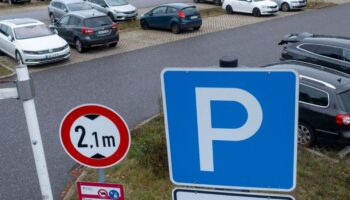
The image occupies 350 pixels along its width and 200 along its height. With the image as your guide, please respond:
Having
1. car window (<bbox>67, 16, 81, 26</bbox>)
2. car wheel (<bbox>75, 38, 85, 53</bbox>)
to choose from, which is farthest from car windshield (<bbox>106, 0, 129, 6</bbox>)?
car wheel (<bbox>75, 38, 85, 53</bbox>)

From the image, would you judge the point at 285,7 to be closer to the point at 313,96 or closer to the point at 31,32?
the point at 31,32

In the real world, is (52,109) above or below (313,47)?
below

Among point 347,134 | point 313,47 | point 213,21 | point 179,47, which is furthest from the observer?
point 213,21

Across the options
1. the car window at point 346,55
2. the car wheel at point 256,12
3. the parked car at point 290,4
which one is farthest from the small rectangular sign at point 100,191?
the parked car at point 290,4

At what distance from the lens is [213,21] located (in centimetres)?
2583

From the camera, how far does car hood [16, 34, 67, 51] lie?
1608 cm

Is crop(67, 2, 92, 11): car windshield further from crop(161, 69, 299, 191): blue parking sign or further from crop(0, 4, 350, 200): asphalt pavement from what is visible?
crop(161, 69, 299, 191): blue parking sign

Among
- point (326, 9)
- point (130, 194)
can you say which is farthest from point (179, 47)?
point (326, 9)

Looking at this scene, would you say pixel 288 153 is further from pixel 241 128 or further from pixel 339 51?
pixel 339 51

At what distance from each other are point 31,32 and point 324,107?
12065 mm

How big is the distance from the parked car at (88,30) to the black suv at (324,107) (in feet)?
35.5

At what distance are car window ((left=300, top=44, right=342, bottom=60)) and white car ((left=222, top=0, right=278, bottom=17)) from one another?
14.6 m

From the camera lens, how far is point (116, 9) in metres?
25.7

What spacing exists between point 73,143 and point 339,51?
1077cm
